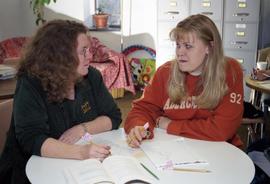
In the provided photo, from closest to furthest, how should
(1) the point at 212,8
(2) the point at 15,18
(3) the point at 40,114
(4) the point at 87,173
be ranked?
(4) the point at 87,173, (3) the point at 40,114, (1) the point at 212,8, (2) the point at 15,18

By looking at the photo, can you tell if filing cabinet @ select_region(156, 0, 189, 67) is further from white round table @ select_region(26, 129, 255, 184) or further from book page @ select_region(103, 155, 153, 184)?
book page @ select_region(103, 155, 153, 184)

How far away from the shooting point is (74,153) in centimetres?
137

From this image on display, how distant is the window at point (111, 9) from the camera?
5977 mm

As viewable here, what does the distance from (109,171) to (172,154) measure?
0.30 metres

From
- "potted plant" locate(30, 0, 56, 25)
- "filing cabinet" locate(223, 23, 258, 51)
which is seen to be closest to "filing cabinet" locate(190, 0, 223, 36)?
"filing cabinet" locate(223, 23, 258, 51)

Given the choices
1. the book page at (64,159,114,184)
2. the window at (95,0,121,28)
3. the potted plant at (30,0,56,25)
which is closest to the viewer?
the book page at (64,159,114,184)

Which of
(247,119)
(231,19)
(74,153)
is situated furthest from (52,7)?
(74,153)

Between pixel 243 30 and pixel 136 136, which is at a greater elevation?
pixel 243 30

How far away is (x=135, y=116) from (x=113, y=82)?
3.22 meters

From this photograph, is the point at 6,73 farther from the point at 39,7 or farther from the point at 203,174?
the point at 39,7

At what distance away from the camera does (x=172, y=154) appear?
1403 millimetres

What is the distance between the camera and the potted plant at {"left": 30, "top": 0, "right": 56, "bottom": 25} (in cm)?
529

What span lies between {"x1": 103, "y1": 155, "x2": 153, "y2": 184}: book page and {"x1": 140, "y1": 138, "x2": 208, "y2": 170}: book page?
9cm

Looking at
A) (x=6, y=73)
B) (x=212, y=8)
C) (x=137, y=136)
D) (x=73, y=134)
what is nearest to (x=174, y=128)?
(x=137, y=136)
